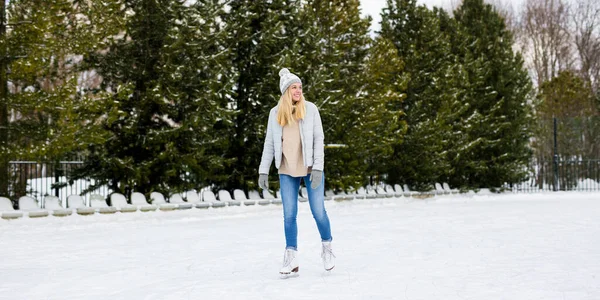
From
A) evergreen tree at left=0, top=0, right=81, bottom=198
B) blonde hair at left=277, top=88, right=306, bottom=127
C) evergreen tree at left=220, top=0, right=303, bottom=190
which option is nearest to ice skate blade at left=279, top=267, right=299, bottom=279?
blonde hair at left=277, top=88, right=306, bottom=127

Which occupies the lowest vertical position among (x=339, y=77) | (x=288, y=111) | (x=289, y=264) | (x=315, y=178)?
(x=289, y=264)

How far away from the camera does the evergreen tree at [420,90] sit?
24188 millimetres

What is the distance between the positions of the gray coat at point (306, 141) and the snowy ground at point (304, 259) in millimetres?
1132

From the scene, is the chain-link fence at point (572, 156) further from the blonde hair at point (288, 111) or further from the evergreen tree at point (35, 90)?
the blonde hair at point (288, 111)

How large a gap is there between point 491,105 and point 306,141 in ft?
81.9

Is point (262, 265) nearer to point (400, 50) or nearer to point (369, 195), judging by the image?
point (369, 195)

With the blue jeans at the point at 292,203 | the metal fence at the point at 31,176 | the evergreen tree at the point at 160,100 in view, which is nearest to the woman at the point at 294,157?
the blue jeans at the point at 292,203

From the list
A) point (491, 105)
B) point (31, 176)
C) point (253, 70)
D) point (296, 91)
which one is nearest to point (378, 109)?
point (253, 70)

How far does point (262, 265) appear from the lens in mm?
6895

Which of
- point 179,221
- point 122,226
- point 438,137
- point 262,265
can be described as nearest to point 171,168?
point 179,221

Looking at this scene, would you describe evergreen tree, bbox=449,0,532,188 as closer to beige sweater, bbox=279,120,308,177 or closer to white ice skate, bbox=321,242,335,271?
white ice skate, bbox=321,242,335,271

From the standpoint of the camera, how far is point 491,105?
96.1ft

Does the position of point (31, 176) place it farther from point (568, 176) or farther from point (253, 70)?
point (568, 176)

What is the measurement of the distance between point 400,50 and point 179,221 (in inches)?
598
